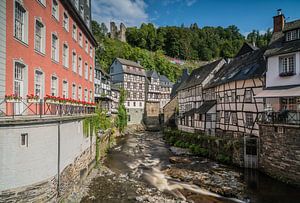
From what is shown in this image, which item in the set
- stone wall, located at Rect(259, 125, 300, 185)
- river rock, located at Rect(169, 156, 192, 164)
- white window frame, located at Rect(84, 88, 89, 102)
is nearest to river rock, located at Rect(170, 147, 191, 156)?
river rock, located at Rect(169, 156, 192, 164)

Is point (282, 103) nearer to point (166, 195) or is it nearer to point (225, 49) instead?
point (166, 195)

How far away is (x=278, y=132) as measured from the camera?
575 inches

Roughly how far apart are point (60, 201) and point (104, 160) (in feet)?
33.3

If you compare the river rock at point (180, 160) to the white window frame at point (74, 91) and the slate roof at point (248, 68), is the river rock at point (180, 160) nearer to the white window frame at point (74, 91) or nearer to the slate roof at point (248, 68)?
the slate roof at point (248, 68)

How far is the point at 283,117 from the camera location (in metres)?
14.6

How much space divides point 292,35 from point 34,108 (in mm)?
18833

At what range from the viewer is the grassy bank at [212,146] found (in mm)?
18188

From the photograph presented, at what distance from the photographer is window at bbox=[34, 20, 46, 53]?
11482 millimetres

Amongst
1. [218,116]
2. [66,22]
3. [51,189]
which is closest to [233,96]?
[218,116]

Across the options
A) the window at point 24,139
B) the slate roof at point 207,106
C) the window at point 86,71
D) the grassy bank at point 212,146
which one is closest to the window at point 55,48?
the window at point 24,139

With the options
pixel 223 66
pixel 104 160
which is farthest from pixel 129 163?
pixel 223 66

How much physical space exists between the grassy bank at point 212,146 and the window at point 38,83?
15.2 meters

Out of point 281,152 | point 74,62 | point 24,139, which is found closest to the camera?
point 24,139

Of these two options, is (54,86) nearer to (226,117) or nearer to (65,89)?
(65,89)
